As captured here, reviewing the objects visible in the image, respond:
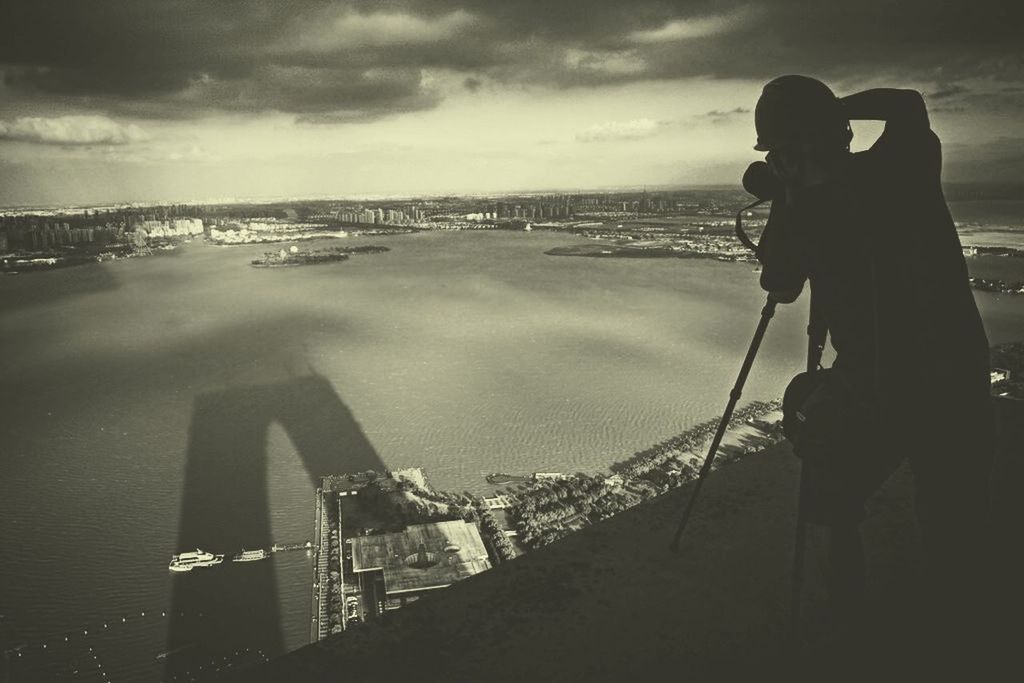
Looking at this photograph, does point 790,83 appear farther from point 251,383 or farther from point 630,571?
point 251,383

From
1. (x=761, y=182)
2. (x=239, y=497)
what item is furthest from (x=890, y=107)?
(x=239, y=497)

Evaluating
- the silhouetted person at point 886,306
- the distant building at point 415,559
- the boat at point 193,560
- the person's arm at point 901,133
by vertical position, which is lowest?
the boat at point 193,560

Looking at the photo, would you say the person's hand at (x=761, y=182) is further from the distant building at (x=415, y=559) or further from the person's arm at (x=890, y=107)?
the distant building at (x=415, y=559)

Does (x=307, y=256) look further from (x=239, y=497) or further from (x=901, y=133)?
(x=901, y=133)

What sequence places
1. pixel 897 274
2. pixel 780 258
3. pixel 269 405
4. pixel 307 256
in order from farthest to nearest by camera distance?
1. pixel 307 256
2. pixel 269 405
3. pixel 780 258
4. pixel 897 274

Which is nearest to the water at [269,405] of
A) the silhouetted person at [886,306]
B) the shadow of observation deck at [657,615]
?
the shadow of observation deck at [657,615]

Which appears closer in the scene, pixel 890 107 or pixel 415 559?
pixel 890 107
